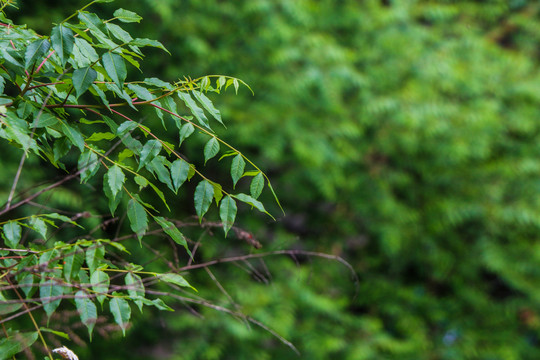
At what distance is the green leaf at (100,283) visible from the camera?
1.12 meters

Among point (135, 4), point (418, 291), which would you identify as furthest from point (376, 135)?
point (135, 4)

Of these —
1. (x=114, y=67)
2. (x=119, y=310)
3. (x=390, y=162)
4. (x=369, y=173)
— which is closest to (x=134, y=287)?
(x=119, y=310)

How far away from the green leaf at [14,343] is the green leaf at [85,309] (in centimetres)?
9

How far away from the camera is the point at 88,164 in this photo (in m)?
1.16

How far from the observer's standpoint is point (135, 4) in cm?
382

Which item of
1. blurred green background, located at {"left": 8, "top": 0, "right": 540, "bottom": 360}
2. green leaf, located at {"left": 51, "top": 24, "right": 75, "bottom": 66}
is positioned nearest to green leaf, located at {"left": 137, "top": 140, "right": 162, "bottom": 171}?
green leaf, located at {"left": 51, "top": 24, "right": 75, "bottom": 66}

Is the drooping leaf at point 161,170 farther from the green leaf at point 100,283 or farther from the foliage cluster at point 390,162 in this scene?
the foliage cluster at point 390,162

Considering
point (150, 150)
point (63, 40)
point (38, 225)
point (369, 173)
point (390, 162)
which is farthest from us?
point (390, 162)

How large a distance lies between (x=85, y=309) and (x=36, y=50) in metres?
0.50

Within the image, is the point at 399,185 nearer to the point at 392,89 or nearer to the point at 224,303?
the point at 392,89

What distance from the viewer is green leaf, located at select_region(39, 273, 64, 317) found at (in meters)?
1.06

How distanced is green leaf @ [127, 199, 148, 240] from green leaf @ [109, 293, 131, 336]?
5.9 inches

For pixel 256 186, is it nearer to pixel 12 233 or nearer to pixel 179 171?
pixel 179 171

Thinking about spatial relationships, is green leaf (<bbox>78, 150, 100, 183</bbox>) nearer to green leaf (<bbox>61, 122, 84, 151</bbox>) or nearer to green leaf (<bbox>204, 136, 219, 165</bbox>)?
green leaf (<bbox>61, 122, 84, 151</bbox>)
